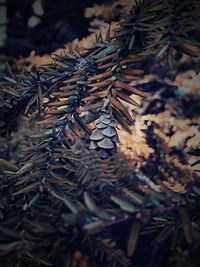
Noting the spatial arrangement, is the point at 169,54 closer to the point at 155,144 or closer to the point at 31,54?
the point at 155,144

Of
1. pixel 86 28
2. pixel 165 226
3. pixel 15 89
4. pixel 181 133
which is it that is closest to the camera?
pixel 165 226

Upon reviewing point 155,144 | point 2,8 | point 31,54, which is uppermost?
point 2,8

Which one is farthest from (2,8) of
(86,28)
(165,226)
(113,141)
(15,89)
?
(165,226)

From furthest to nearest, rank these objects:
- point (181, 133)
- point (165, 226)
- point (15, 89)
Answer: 1. point (181, 133)
2. point (15, 89)
3. point (165, 226)

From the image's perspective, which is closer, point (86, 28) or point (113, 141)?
point (113, 141)

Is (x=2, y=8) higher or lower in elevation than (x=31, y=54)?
higher

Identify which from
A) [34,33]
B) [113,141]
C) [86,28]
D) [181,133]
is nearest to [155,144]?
[181,133]
